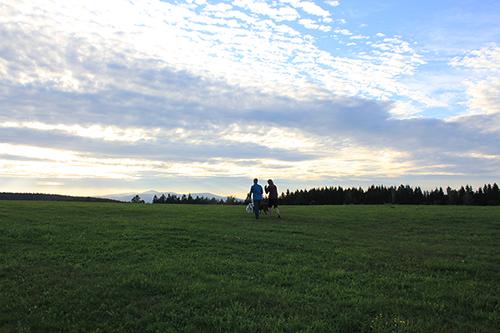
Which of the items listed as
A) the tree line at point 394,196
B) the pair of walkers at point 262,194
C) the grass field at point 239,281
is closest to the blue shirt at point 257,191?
the pair of walkers at point 262,194

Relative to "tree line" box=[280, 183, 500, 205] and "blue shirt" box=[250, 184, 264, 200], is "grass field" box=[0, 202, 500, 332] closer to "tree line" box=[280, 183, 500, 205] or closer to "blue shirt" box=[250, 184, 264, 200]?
"blue shirt" box=[250, 184, 264, 200]

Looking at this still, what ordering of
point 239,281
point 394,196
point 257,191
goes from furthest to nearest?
point 394,196, point 257,191, point 239,281

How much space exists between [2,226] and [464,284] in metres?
20.6

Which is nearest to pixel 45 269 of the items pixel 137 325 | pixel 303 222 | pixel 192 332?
pixel 137 325

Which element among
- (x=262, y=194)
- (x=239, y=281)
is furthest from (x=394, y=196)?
(x=239, y=281)

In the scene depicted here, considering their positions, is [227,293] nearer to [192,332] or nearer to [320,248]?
[192,332]

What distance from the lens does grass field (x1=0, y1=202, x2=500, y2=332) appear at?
9.01m

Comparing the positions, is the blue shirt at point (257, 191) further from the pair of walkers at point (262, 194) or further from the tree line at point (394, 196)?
the tree line at point (394, 196)

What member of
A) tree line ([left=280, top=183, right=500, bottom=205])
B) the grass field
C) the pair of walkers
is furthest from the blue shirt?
tree line ([left=280, top=183, right=500, bottom=205])

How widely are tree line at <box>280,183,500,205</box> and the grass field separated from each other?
7570 centimetres

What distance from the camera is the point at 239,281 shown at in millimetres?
11750

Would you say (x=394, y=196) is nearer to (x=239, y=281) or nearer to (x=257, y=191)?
(x=257, y=191)

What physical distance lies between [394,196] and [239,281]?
92.4m

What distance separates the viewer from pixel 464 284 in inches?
479
